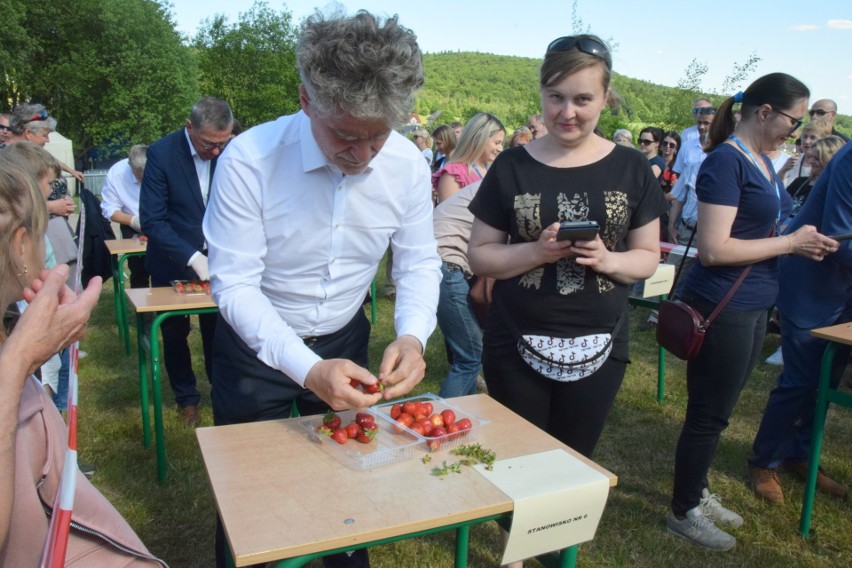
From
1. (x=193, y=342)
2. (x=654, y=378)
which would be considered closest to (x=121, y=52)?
(x=193, y=342)

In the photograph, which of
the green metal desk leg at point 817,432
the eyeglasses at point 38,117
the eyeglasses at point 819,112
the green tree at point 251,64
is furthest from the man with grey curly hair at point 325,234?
the green tree at point 251,64

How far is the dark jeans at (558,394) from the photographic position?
2225 mm

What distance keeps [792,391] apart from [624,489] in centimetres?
97

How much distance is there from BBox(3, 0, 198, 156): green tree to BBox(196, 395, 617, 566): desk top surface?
40.3 metres

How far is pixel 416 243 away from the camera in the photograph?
2.09 meters

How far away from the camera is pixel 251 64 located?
56.5 metres

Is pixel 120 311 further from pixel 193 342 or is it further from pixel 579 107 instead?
pixel 579 107

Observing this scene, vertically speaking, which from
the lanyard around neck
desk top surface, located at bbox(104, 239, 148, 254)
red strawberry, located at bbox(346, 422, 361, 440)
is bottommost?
desk top surface, located at bbox(104, 239, 148, 254)

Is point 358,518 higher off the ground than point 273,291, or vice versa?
point 273,291

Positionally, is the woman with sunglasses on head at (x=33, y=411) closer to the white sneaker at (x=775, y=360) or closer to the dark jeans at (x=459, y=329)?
the dark jeans at (x=459, y=329)

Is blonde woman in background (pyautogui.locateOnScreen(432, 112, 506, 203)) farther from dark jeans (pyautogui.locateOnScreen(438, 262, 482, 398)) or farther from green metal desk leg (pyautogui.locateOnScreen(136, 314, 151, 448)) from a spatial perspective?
green metal desk leg (pyautogui.locateOnScreen(136, 314, 151, 448))

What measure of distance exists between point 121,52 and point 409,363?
142 ft

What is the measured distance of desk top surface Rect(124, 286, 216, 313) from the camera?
11.1ft

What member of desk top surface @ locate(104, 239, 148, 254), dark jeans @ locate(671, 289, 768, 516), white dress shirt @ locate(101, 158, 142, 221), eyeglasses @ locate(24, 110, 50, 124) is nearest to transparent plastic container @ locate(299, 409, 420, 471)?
dark jeans @ locate(671, 289, 768, 516)
